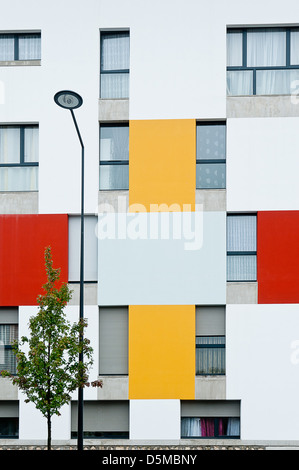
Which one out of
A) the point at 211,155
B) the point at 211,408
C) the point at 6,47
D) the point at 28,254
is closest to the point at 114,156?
Answer: the point at 211,155

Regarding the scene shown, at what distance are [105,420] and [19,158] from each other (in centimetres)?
806

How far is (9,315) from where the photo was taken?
37.1ft

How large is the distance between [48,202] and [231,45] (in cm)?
716

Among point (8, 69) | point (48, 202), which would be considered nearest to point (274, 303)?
point (48, 202)

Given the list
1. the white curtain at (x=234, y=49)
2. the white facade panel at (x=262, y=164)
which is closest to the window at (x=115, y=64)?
the white curtain at (x=234, y=49)

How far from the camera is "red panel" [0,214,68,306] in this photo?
1111 cm

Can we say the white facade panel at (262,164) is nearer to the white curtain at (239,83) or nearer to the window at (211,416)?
the white curtain at (239,83)

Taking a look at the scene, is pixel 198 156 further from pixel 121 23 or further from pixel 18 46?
pixel 18 46

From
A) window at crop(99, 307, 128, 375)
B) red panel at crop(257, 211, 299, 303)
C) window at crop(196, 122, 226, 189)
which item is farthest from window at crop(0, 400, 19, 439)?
window at crop(196, 122, 226, 189)

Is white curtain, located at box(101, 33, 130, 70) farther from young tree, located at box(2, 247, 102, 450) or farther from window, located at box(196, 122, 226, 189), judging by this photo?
young tree, located at box(2, 247, 102, 450)

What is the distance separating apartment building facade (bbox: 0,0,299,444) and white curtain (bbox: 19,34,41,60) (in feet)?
0.87

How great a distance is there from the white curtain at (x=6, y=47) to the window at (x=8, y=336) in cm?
759

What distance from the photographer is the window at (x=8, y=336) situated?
36.7 feet

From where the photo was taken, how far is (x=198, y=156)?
1135cm
